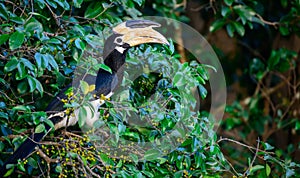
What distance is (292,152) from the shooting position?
3.32m

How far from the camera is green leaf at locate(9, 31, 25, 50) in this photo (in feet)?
5.71

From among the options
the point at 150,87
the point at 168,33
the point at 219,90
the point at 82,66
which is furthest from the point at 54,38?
the point at 219,90

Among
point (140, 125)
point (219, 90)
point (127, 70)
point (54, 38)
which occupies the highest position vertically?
point (54, 38)

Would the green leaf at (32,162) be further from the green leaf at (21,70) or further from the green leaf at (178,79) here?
the green leaf at (178,79)

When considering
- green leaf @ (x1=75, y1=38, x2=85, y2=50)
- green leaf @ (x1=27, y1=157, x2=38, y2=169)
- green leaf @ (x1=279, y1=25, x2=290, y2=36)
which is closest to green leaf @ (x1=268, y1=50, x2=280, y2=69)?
green leaf @ (x1=279, y1=25, x2=290, y2=36)

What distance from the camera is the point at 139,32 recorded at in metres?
2.05

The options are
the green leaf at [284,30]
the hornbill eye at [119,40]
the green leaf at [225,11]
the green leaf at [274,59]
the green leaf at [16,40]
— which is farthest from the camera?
the green leaf at [274,59]

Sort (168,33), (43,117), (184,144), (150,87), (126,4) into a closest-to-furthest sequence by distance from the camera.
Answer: (43,117) → (184,144) → (150,87) → (126,4) → (168,33)

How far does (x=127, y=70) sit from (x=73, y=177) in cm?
44

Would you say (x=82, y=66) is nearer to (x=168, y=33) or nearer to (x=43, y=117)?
(x=43, y=117)

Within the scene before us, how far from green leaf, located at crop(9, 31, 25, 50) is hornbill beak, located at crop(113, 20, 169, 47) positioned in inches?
16.8

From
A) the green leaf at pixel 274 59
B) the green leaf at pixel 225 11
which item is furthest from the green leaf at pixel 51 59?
the green leaf at pixel 274 59

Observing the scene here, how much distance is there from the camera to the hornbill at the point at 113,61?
1.97 m

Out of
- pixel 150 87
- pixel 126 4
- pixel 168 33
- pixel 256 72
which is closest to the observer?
pixel 150 87
